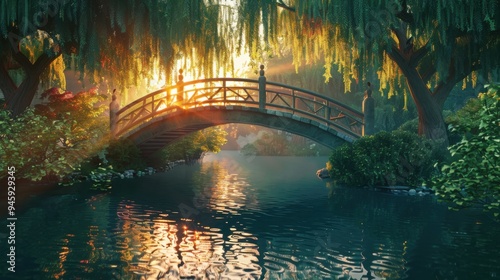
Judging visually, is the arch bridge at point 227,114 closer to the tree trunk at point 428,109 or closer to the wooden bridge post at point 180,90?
the wooden bridge post at point 180,90

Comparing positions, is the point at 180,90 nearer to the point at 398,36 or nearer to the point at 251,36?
the point at 251,36

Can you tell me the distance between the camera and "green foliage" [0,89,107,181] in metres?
16.0

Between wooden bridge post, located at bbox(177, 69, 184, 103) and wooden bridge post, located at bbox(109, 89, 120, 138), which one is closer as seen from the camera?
wooden bridge post, located at bbox(177, 69, 184, 103)

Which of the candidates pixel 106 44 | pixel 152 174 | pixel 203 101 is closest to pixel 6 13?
pixel 106 44

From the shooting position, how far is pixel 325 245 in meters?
9.44

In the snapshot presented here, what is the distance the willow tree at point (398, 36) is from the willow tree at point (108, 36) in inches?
69.5

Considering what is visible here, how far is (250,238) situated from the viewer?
32.9 feet

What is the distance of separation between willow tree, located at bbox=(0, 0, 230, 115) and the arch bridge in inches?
73.6

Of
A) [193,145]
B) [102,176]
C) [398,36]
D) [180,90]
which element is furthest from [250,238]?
[193,145]

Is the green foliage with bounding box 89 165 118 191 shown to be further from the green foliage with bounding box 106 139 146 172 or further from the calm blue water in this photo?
the calm blue water

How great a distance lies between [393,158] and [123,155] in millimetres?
11539

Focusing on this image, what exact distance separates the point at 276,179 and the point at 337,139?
11.3ft

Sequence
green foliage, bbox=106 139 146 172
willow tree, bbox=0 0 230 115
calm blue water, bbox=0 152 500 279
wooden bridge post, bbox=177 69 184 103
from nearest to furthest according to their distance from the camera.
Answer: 1. calm blue water, bbox=0 152 500 279
2. willow tree, bbox=0 0 230 115
3. wooden bridge post, bbox=177 69 184 103
4. green foliage, bbox=106 139 146 172

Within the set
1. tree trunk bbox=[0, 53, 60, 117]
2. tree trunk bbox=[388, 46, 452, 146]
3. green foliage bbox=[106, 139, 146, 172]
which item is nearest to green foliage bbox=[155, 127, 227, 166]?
green foliage bbox=[106, 139, 146, 172]
